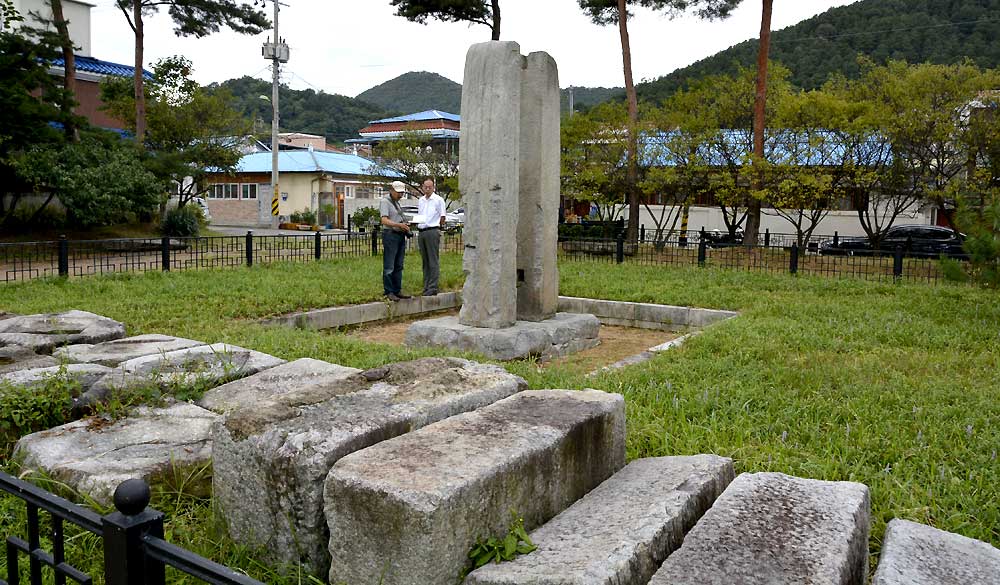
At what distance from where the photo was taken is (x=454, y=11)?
22531 millimetres

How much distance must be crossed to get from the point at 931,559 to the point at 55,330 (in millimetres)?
5933

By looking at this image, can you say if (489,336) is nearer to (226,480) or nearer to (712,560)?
(226,480)

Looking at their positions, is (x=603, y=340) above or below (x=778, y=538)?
below

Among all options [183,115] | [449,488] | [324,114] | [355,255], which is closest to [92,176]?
[355,255]

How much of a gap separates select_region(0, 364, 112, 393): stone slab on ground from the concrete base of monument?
11.2 ft

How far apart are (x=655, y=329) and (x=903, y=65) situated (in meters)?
14.8

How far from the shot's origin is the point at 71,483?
321 centimetres

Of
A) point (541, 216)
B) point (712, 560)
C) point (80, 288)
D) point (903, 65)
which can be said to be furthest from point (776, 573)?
point (903, 65)

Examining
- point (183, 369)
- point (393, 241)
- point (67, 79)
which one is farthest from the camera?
point (67, 79)

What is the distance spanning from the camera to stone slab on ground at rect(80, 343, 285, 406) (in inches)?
169

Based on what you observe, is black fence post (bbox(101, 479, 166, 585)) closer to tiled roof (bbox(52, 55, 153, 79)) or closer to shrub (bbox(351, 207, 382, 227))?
shrub (bbox(351, 207, 382, 227))

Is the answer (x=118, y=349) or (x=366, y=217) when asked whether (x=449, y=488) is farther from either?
(x=366, y=217)

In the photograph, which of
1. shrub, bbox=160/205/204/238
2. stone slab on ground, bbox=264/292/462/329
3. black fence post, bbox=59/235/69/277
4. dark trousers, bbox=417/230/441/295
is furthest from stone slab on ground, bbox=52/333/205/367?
shrub, bbox=160/205/204/238

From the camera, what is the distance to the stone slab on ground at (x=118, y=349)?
5.04m
